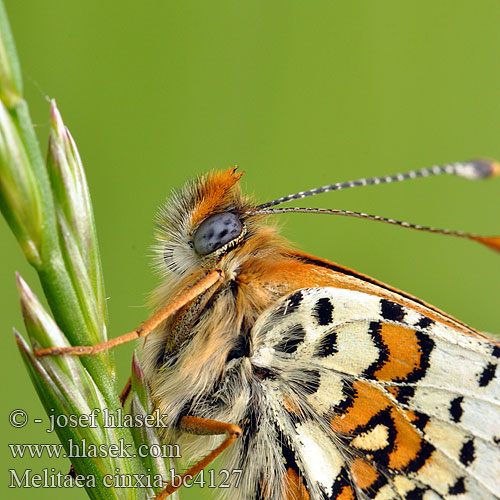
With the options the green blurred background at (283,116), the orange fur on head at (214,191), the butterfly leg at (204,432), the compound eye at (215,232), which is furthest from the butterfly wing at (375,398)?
the green blurred background at (283,116)

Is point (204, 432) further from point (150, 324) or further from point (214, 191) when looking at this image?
point (214, 191)

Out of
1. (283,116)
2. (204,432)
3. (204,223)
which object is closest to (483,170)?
(204,223)

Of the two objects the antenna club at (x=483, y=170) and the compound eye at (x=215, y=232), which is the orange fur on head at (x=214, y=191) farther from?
the antenna club at (x=483, y=170)

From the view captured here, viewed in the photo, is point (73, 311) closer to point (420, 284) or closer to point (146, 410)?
point (146, 410)

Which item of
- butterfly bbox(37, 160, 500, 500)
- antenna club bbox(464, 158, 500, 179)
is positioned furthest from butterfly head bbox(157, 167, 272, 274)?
antenna club bbox(464, 158, 500, 179)

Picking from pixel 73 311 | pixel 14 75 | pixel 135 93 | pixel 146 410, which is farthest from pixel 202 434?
pixel 135 93

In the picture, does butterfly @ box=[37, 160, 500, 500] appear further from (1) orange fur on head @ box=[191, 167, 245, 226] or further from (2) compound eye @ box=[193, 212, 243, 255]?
(1) orange fur on head @ box=[191, 167, 245, 226]
